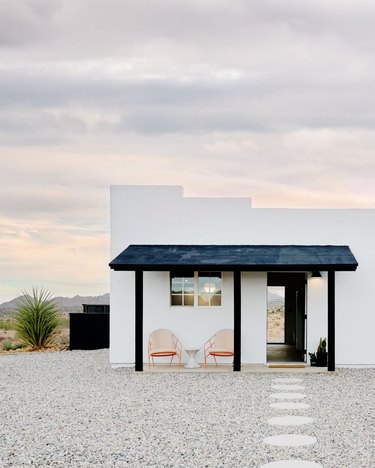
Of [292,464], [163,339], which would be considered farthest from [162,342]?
[292,464]

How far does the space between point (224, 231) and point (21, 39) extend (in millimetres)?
6341

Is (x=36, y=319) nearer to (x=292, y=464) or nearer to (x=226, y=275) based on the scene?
(x=226, y=275)

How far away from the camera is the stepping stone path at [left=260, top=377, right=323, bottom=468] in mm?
7563

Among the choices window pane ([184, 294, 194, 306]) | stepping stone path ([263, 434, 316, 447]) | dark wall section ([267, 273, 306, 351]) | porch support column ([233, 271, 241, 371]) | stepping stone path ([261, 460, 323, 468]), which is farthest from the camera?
dark wall section ([267, 273, 306, 351])

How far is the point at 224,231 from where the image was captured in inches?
652

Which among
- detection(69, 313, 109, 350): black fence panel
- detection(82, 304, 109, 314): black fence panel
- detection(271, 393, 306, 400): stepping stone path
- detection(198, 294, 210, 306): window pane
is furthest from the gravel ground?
detection(82, 304, 109, 314): black fence panel

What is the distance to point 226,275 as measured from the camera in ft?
53.8

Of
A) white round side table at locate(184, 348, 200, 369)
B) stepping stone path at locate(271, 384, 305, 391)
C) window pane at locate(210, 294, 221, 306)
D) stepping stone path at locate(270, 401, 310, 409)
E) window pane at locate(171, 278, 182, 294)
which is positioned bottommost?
stepping stone path at locate(271, 384, 305, 391)

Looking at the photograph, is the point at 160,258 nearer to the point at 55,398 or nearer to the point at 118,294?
the point at 118,294

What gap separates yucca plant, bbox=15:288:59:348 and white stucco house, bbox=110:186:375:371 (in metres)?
6.28

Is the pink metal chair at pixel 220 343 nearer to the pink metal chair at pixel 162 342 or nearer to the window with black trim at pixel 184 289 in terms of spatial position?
the pink metal chair at pixel 162 342

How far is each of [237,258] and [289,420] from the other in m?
5.83

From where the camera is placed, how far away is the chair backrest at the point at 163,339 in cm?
1611

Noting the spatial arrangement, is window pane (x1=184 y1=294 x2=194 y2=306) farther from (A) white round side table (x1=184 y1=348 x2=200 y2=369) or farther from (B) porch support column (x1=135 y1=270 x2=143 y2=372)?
(B) porch support column (x1=135 y1=270 x2=143 y2=372)
